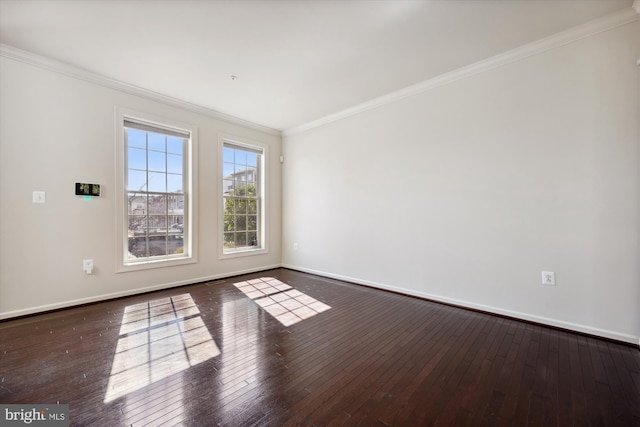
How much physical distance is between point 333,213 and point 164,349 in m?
3.17

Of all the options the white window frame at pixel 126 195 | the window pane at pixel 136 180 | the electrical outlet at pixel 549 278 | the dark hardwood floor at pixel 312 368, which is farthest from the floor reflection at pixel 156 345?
the electrical outlet at pixel 549 278

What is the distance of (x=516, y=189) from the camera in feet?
9.51

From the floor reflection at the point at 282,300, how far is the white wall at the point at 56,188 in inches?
55.9

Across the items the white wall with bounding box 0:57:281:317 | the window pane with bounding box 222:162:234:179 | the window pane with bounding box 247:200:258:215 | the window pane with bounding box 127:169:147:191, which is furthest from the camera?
the window pane with bounding box 247:200:258:215

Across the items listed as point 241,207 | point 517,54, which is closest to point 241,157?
point 241,207

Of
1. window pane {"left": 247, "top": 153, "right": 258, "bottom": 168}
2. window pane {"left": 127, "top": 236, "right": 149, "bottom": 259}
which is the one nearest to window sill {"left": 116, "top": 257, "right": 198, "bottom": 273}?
window pane {"left": 127, "top": 236, "right": 149, "bottom": 259}

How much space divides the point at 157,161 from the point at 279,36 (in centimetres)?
268

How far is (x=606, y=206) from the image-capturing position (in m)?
2.45

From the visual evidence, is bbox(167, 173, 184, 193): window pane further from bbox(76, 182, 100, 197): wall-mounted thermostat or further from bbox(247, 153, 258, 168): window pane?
bbox(247, 153, 258, 168): window pane

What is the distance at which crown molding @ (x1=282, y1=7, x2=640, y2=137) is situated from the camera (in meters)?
2.39

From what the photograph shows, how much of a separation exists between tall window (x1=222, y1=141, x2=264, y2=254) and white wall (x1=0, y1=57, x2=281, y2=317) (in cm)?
127

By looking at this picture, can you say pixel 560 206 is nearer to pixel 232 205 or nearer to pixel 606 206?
pixel 606 206

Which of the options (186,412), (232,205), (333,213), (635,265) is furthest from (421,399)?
(232,205)

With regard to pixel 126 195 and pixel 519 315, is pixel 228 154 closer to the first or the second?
pixel 126 195
